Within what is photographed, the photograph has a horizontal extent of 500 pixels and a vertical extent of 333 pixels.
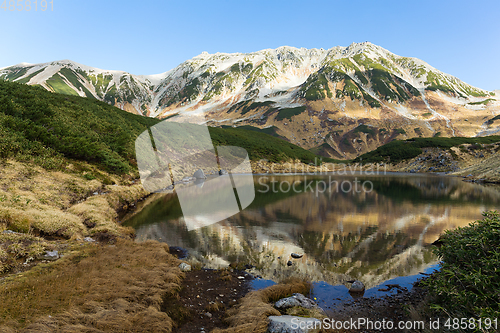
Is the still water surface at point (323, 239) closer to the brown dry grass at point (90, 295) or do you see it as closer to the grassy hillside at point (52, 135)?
the brown dry grass at point (90, 295)

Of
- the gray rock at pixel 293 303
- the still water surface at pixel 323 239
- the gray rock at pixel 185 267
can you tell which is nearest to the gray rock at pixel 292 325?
the gray rock at pixel 293 303

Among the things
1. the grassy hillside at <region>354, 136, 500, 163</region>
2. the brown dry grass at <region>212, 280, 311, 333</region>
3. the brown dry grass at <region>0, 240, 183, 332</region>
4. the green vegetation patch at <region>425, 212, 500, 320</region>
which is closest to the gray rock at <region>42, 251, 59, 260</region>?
the brown dry grass at <region>0, 240, 183, 332</region>

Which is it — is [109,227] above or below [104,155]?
below

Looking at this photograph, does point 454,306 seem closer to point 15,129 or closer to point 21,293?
point 21,293

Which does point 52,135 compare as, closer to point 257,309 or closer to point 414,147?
point 257,309

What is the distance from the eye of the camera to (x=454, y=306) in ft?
21.8

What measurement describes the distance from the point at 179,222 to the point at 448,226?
89.1 ft

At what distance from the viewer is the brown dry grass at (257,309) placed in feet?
25.4

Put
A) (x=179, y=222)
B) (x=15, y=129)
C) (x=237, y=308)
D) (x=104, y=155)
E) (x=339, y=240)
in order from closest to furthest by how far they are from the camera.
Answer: (x=237, y=308) < (x=339, y=240) < (x=179, y=222) < (x=15, y=129) < (x=104, y=155)

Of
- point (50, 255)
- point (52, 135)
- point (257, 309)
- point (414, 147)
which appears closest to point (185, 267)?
point (257, 309)

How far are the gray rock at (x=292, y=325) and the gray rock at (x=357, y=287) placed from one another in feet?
14.9

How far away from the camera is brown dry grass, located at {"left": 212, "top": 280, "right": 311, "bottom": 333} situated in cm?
775

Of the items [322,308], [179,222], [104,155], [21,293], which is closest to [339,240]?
[322,308]

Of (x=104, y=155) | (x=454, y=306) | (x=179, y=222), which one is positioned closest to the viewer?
(x=454, y=306)
